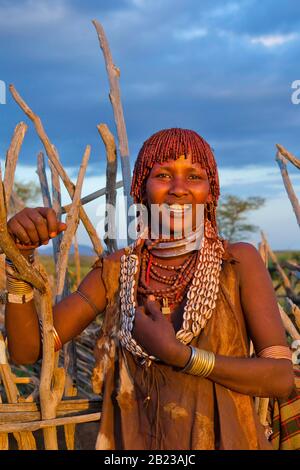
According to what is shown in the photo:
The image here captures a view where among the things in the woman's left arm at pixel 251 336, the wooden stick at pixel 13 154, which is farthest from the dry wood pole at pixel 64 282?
the woman's left arm at pixel 251 336

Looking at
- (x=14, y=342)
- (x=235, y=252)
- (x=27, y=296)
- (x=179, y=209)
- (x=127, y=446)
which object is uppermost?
(x=179, y=209)

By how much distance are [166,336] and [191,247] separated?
13.8 inches

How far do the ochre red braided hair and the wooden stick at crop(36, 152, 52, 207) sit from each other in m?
1.24

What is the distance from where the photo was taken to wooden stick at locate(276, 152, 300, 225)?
3492 millimetres

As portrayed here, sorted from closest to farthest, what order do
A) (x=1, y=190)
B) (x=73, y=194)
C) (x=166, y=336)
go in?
(x=1, y=190) → (x=166, y=336) → (x=73, y=194)

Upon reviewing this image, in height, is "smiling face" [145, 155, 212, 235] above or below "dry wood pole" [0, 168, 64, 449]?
above

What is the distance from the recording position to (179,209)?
6.66 ft

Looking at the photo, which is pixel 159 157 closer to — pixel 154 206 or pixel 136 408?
pixel 154 206

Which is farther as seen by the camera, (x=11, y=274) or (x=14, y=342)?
(x=14, y=342)

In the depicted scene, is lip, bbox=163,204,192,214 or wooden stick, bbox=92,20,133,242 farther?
wooden stick, bbox=92,20,133,242

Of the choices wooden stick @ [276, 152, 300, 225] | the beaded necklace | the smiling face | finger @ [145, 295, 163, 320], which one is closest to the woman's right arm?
the beaded necklace

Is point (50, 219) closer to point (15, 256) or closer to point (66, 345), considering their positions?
point (15, 256)

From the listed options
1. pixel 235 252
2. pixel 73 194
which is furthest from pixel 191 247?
pixel 73 194

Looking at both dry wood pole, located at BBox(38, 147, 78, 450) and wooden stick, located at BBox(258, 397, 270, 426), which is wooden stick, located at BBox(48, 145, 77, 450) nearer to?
dry wood pole, located at BBox(38, 147, 78, 450)
